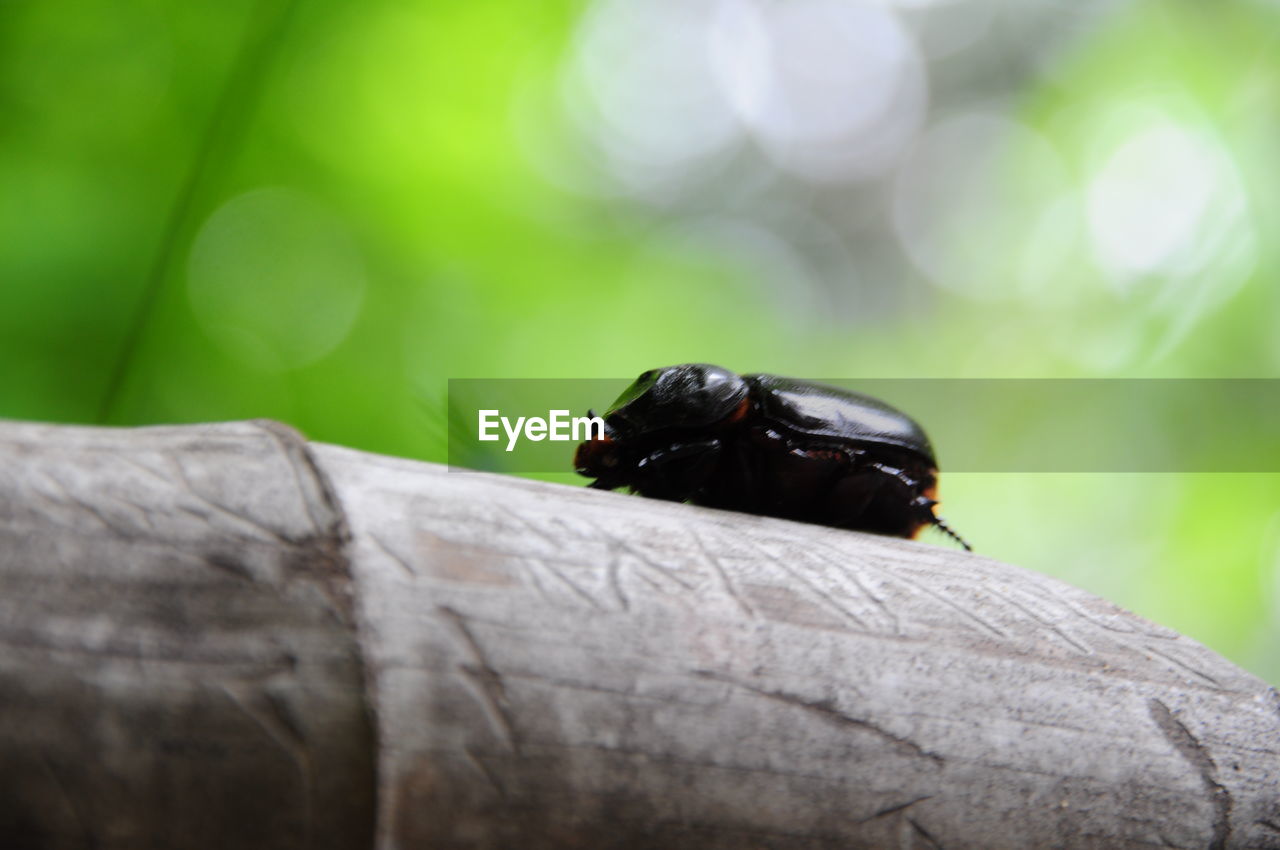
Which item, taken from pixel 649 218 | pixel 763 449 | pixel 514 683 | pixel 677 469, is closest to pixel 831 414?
pixel 763 449

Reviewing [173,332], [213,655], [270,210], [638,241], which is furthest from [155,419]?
[213,655]

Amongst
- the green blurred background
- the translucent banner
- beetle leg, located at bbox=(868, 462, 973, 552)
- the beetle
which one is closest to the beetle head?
the beetle

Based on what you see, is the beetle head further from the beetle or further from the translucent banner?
the translucent banner

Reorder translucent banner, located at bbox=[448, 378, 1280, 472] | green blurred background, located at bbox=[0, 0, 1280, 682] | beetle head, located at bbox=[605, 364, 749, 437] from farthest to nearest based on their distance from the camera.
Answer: translucent banner, located at bbox=[448, 378, 1280, 472], green blurred background, located at bbox=[0, 0, 1280, 682], beetle head, located at bbox=[605, 364, 749, 437]

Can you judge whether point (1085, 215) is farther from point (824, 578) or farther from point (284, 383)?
point (824, 578)

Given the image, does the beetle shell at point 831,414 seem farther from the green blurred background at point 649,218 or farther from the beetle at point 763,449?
the green blurred background at point 649,218

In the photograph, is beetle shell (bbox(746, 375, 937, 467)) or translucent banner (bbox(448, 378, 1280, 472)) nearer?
beetle shell (bbox(746, 375, 937, 467))
